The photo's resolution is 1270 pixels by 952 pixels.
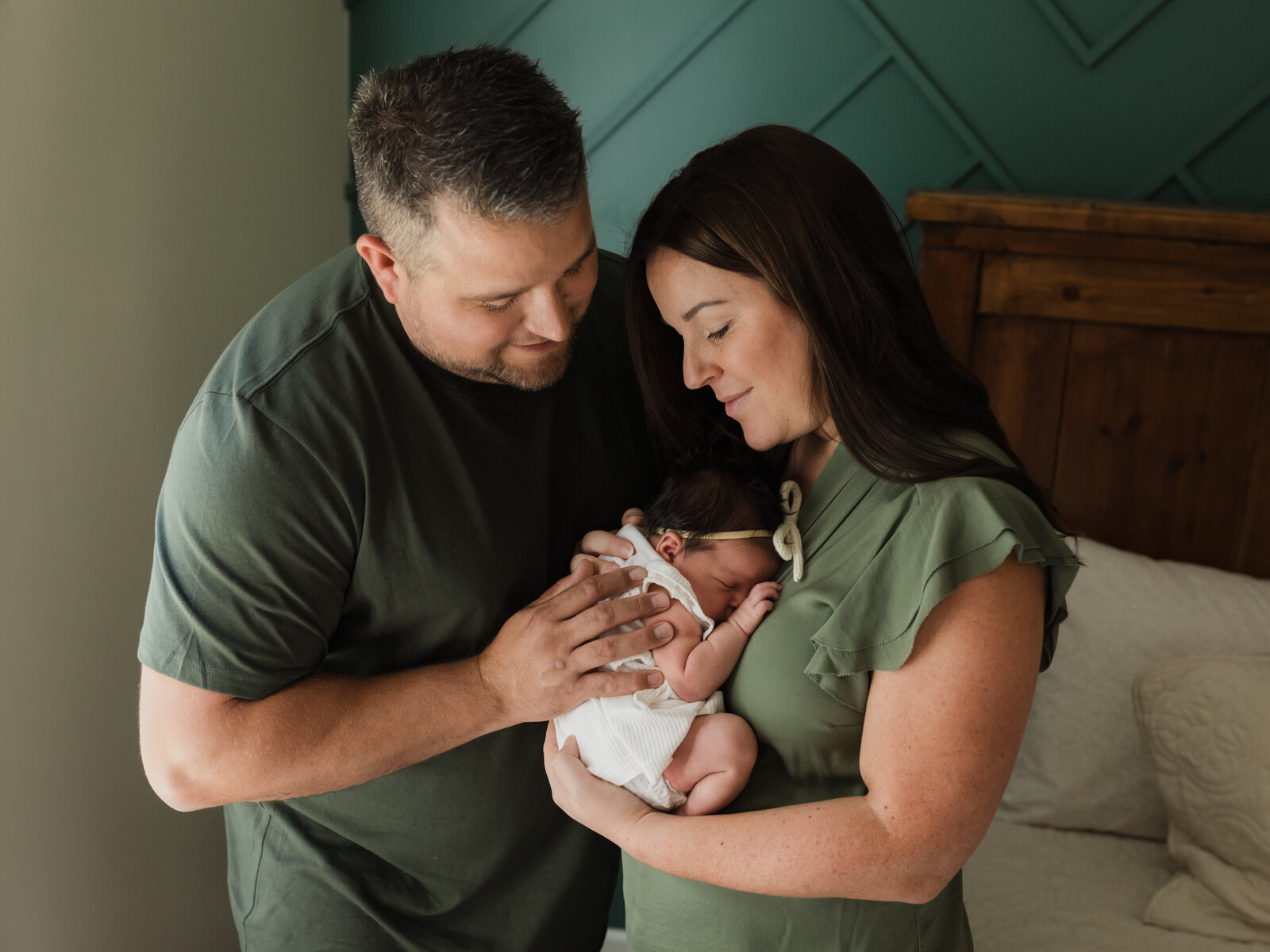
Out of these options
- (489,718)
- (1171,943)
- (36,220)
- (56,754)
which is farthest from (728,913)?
(36,220)

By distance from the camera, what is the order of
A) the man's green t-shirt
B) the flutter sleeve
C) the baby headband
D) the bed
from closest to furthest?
the flutter sleeve
the man's green t-shirt
the baby headband
the bed

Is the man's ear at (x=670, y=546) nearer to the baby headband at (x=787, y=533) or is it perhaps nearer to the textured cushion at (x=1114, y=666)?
the baby headband at (x=787, y=533)

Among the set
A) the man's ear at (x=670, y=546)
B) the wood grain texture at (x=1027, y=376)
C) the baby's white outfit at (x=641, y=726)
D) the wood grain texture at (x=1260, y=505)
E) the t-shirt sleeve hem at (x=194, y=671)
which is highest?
the t-shirt sleeve hem at (x=194, y=671)

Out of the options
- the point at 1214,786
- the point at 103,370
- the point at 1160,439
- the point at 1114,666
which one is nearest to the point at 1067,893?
the point at 1214,786

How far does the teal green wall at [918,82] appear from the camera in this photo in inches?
77.7

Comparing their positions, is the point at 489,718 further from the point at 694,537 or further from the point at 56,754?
the point at 56,754

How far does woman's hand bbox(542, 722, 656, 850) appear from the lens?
1.20 metres

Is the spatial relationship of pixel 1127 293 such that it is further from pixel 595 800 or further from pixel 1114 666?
pixel 595 800

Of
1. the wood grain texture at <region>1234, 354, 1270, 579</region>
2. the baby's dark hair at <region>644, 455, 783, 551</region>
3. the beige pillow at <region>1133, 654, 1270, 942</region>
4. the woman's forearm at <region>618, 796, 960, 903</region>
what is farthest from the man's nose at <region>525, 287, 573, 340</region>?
the wood grain texture at <region>1234, 354, 1270, 579</region>

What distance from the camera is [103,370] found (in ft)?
5.48

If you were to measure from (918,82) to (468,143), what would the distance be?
136 centimetres

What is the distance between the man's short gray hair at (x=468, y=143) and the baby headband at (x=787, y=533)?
0.47 metres

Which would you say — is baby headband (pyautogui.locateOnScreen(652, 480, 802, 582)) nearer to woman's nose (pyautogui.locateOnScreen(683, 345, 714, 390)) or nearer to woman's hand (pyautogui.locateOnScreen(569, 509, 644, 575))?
woman's hand (pyautogui.locateOnScreen(569, 509, 644, 575))

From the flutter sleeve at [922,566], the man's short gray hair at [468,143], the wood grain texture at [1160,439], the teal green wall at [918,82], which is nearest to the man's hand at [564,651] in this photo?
the flutter sleeve at [922,566]
